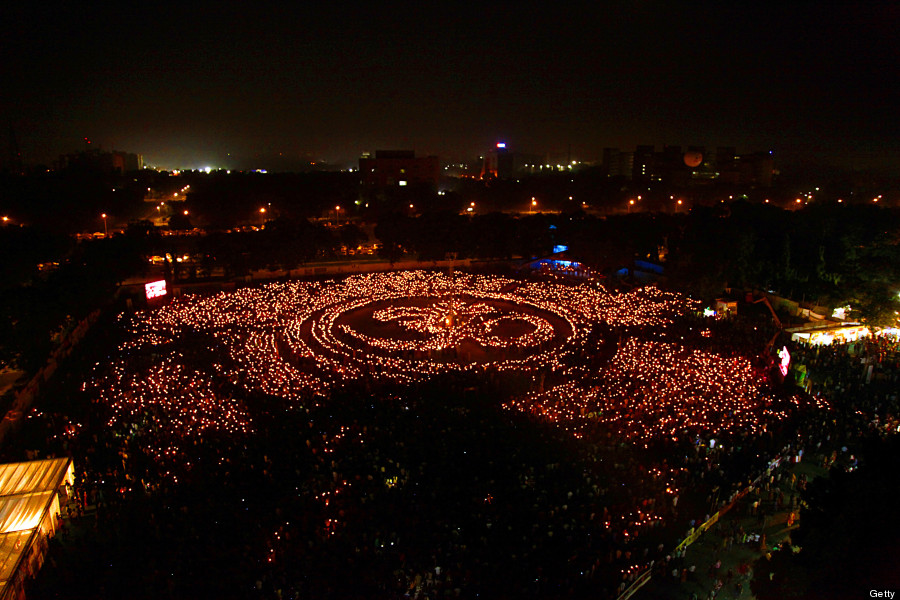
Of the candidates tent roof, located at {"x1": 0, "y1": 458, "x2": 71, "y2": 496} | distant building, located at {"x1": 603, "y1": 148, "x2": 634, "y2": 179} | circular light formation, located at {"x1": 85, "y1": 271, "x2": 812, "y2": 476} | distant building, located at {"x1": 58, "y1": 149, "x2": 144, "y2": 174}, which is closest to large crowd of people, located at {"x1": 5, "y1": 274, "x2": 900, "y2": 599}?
circular light formation, located at {"x1": 85, "y1": 271, "x2": 812, "y2": 476}

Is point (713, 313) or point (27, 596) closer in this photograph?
point (27, 596)

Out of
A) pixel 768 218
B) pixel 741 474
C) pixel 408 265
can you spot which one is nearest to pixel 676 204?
pixel 768 218

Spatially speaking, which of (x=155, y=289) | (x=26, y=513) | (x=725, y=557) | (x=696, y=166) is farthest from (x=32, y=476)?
(x=696, y=166)

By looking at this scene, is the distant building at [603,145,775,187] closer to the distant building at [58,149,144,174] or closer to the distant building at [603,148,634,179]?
the distant building at [603,148,634,179]

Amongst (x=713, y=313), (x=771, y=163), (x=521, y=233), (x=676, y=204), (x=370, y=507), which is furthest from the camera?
(x=771, y=163)

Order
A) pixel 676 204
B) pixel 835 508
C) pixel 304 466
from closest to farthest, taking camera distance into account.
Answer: pixel 835 508
pixel 304 466
pixel 676 204

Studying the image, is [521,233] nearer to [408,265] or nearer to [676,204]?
[408,265]

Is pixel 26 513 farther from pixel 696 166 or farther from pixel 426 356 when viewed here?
pixel 696 166
